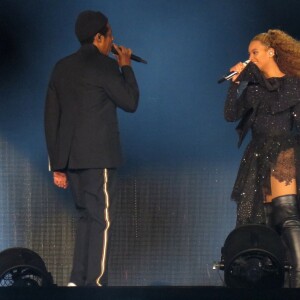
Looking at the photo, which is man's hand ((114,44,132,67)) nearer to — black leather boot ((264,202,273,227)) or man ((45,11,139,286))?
man ((45,11,139,286))

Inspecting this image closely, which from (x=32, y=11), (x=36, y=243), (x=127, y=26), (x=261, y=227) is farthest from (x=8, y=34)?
(x=261, y=227)

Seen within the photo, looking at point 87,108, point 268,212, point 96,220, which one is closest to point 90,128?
point 87,108

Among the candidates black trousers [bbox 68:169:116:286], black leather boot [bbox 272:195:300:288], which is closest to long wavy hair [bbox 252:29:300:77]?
black leather boot [bbox 272:195:300:288]

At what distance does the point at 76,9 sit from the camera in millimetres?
6406

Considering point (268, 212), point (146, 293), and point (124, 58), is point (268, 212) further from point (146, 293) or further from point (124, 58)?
point (146, 293)

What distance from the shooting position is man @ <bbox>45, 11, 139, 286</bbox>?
5215 millimetres

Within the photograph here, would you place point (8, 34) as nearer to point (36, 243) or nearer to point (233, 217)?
point (36, 243)

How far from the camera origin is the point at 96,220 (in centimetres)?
521

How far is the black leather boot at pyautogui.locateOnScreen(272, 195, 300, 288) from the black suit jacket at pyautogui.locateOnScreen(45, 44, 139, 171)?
0.87m

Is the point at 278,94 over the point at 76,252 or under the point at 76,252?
over

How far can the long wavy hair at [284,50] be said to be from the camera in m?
5.43

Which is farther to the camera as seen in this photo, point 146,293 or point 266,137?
point 266,137

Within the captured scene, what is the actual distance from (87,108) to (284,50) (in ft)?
3.60

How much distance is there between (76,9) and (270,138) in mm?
1714
